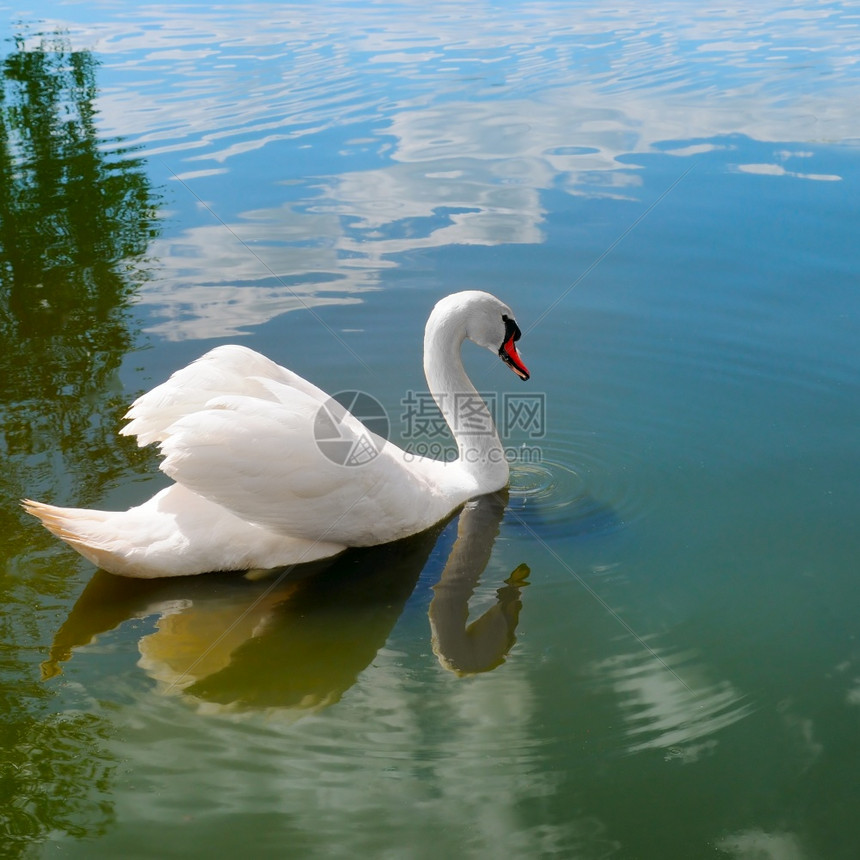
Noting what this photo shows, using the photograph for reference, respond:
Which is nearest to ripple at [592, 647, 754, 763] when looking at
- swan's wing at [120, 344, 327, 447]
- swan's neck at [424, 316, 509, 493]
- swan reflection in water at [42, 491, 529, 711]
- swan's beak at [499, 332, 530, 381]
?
swan reflection in water at [42, 491, 529, 711]

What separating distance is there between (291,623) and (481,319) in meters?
2.59

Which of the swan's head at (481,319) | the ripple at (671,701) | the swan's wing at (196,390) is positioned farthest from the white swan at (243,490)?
the ripple at (671,701)

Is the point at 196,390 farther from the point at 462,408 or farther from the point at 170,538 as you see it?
the point at 462,408

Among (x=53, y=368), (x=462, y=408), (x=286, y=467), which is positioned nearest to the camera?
(x=286, y=467)

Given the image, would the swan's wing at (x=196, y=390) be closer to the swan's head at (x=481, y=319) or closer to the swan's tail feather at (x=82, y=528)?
the swan's tail feather at (x=82, y=528)

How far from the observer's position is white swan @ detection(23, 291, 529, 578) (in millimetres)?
5691

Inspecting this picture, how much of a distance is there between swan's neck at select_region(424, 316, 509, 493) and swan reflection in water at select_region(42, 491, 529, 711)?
685 mm

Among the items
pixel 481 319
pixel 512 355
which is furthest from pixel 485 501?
pixel 481 319

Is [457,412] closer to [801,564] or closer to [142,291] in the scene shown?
[801,564]

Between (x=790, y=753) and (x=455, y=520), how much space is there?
2857 millimetres

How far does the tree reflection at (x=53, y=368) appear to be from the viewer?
15.3 ft

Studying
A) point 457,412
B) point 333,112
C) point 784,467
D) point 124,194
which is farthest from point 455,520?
point 333,112

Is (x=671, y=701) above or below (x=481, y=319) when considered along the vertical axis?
below

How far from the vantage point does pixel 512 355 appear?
7281mm
